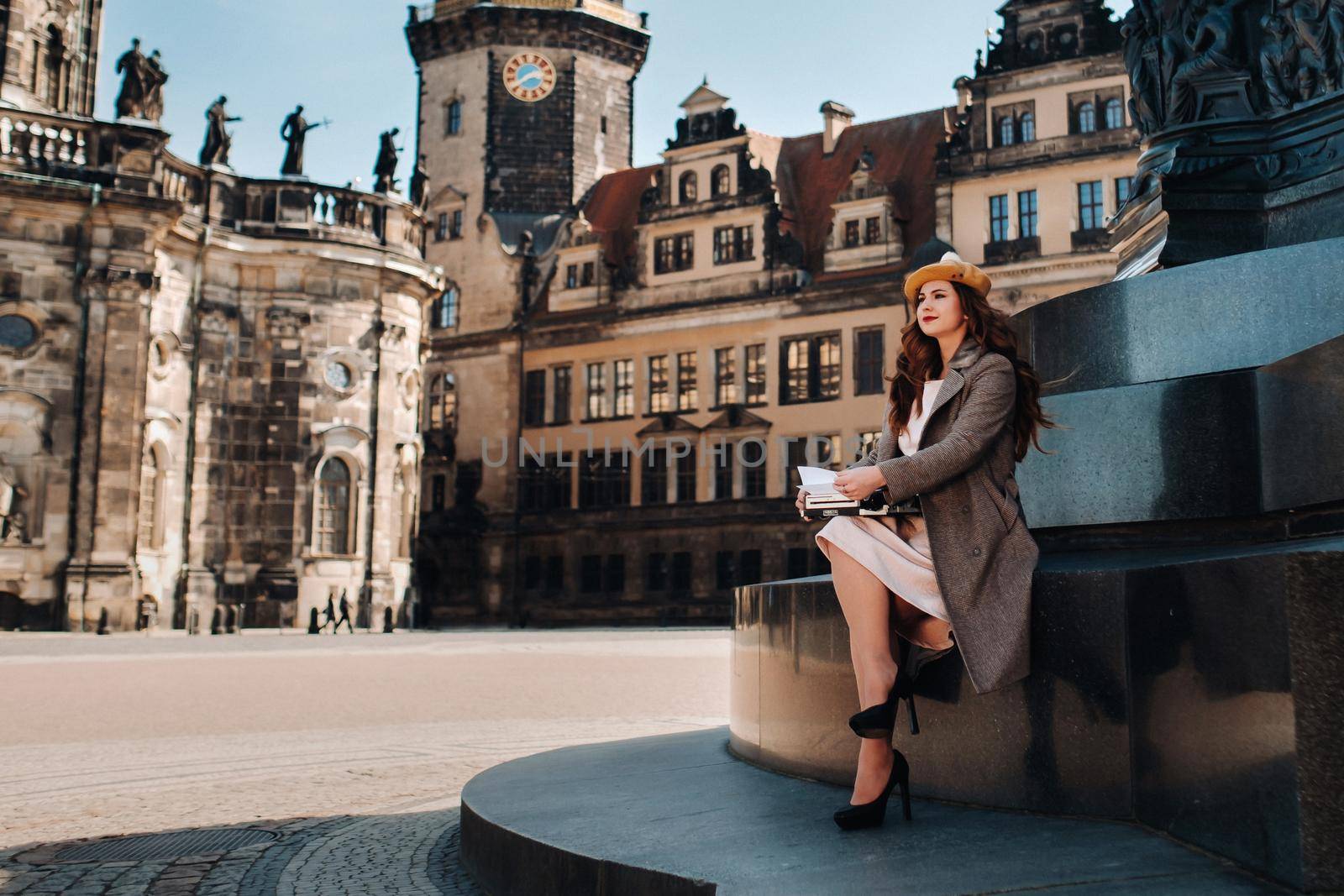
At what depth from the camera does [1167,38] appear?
5938 mm

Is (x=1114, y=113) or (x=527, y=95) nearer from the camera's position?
(x=1114, y=113)

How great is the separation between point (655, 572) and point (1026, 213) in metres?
14.9

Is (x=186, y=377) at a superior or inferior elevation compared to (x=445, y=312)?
inferior

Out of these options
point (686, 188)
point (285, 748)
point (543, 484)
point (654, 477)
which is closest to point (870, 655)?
point (285, 748)

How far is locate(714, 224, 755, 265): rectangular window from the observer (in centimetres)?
3959

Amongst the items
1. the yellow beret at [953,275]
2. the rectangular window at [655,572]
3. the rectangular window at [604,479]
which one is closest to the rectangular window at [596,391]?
the rectangular window at [604,479]


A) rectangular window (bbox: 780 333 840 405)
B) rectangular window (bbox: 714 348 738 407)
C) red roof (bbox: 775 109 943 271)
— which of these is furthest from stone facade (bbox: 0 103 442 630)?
red roof (bbox: 775 109 943 271)

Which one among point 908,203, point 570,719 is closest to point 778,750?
point 570,719

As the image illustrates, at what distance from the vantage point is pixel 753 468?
39.2m

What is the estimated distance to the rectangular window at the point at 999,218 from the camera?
34.9 meters

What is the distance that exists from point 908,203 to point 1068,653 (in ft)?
118

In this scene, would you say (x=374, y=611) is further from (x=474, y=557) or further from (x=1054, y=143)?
(x=1054, y=143)

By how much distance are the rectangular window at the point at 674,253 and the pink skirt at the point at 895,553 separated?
37.3 meters

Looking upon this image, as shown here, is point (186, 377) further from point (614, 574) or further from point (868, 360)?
point (868, 360)
